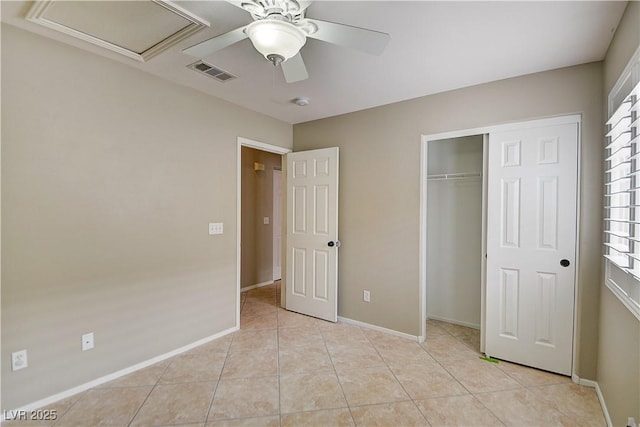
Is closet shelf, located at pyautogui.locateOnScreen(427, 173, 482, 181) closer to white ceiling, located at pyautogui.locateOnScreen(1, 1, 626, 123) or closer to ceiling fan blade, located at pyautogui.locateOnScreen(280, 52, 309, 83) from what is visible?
white ceiling, located at pyautogui.locateOnScreen(1, 1, 626, 123)

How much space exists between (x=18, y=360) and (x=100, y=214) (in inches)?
40.7

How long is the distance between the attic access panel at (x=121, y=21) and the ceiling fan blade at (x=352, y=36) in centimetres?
84

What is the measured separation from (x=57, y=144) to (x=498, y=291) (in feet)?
12.1

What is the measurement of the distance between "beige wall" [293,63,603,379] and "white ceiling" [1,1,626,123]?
15 cm

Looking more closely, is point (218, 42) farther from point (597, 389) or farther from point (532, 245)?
point (597, 389)

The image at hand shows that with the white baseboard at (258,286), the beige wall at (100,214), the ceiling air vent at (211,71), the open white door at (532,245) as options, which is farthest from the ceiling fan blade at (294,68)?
the white baseboard at (258,286)

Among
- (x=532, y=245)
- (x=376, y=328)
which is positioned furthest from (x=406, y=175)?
(x=376, y=328)

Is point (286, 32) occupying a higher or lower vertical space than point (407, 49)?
lower

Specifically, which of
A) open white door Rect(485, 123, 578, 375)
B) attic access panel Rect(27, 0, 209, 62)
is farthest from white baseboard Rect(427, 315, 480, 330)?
attic access panel Rect(27, 0, 209, 62)

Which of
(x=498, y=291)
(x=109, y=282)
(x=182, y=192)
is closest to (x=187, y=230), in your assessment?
(x=182, y=192)

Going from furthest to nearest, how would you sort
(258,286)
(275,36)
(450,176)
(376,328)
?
(258,286) < (450,176) < (376,328) < (275,36)

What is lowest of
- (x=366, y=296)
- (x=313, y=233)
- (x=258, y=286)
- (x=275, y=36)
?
(x=258, y=286)

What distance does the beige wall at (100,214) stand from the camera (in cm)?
189

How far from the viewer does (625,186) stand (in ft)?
6.08
